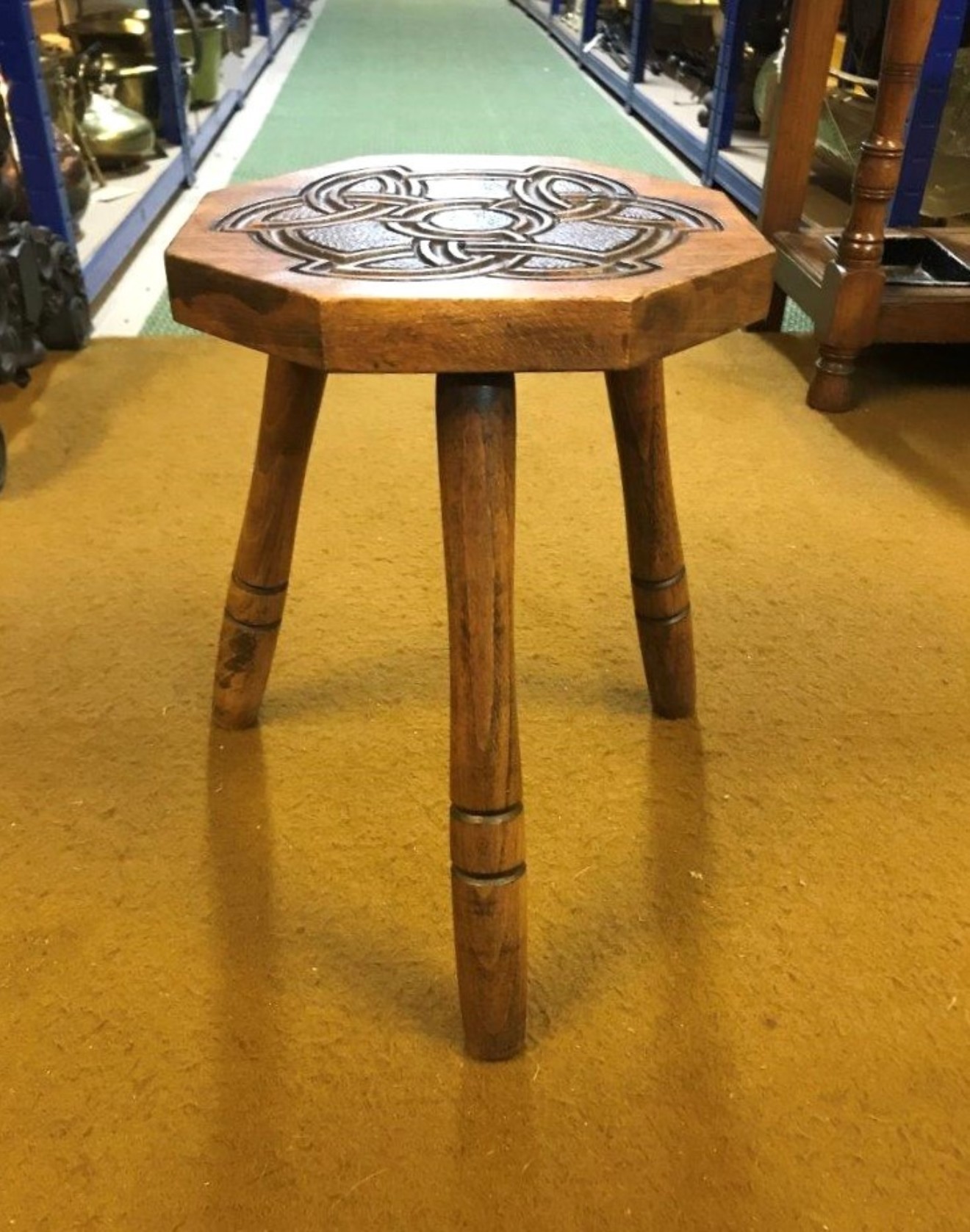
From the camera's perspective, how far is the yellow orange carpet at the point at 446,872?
56 cm

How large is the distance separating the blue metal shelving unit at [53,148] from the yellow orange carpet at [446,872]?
502mm

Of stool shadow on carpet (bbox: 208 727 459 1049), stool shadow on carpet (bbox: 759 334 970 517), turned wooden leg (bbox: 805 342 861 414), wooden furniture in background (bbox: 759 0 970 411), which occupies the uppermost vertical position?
wooden furniture in background (bbox: 759 0 970 411)

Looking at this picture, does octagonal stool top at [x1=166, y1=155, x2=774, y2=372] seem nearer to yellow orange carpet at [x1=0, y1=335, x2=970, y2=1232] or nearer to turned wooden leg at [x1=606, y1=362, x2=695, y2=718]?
turned wooden leg at [x1=606, y1=362, x2=695, y2=718]

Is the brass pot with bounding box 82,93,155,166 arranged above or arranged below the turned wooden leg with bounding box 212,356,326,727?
below

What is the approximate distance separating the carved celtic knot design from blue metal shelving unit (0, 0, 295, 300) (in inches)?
37.3

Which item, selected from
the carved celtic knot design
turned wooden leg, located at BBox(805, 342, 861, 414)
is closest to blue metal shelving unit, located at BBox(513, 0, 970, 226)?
turned wooden leg, located at BBox(805, 342, 861, 414)

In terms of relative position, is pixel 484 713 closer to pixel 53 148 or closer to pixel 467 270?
pixel 467 270

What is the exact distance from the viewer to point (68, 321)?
1.51 m

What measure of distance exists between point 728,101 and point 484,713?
2150 mm

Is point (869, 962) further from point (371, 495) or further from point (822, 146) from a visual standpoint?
point (822, 146)

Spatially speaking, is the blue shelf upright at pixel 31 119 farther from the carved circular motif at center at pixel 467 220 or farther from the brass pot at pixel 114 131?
the carved circular motif at center at pixel 467 220

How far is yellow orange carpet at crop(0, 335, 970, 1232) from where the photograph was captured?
558mm

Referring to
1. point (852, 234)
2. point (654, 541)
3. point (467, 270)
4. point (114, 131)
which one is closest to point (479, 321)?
point (467, 270)

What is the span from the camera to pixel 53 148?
1.51 metres
